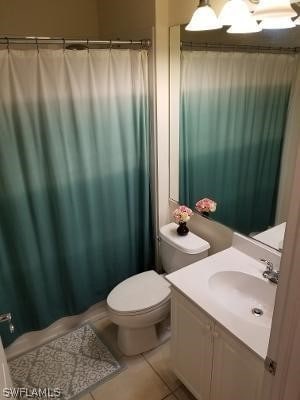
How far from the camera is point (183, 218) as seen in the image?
2.07 m

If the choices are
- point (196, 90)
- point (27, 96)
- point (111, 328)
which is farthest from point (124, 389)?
point (196, 90)

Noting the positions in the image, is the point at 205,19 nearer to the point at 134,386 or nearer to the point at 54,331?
the point at 134,386

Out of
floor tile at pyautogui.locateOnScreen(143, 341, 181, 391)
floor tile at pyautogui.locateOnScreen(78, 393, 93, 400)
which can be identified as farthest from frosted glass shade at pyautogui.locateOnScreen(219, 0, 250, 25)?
floor tile at pyautogui.locateOnScreen(78, 393, 93, 400)

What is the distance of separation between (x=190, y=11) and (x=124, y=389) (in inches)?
92.1

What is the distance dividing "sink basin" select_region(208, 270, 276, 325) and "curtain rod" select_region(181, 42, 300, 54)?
118 cm

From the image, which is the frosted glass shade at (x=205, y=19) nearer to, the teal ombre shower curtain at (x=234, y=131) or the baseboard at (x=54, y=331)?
the teal ombre shower curtain at (x=234, y=131)

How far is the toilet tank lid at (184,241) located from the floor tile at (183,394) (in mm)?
850

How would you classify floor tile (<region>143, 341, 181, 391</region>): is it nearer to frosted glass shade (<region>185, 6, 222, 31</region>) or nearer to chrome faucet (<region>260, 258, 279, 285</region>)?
chrome faucet (<region>260, 258, 279, 285</region>)

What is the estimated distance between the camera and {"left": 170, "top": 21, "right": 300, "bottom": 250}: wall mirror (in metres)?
1.60

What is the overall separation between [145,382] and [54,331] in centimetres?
81

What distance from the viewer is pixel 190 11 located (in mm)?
1759

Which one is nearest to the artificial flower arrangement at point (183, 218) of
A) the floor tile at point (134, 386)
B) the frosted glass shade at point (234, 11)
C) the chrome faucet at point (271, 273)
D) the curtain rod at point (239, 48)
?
the chrome faucet at point (271, 273)

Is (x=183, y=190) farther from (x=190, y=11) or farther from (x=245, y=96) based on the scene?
(x=190, y=11)

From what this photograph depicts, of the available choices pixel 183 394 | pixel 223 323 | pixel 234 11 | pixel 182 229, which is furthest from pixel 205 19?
pixel 183 394
